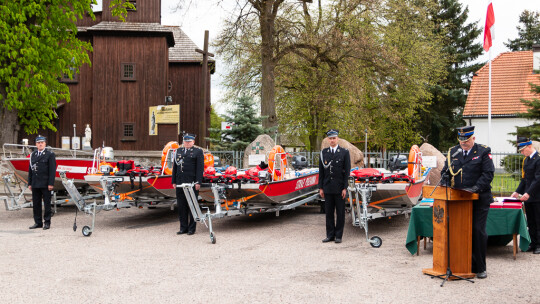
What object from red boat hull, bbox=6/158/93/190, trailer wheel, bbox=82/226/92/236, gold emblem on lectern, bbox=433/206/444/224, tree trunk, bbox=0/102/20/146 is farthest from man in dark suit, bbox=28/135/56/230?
tree trunk, bbox=0/102/20/146

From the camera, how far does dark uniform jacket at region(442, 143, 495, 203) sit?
7.14m

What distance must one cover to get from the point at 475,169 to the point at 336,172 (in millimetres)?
3261

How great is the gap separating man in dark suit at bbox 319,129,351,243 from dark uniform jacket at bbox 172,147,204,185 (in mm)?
2571

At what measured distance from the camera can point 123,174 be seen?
12.4 metres

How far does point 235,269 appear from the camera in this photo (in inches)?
301

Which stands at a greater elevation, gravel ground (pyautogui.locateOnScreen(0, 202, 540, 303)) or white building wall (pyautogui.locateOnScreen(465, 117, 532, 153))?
white building wall (pyautogui.locateOnScreen(465, 117, 532, 153))

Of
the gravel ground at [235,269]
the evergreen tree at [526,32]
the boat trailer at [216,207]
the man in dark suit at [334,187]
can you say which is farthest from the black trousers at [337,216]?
the evergreen tree at [526,32]

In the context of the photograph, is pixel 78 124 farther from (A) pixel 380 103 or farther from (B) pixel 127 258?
(B) pixel 127 258

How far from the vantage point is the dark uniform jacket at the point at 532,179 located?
9.00 metres

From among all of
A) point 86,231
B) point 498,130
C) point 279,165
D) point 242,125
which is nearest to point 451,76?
point 498,130

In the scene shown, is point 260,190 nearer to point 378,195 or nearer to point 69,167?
point 378,195

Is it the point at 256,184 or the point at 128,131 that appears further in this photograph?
the point at 128,131

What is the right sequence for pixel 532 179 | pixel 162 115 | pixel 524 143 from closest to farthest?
1. pixel 532 179
2. pixel 524 143
3. pixel 162 115

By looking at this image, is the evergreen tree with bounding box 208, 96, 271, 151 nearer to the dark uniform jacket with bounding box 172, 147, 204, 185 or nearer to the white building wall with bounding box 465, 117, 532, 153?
the dark uniform jacket with bounding box 172, 147, 204, 185
